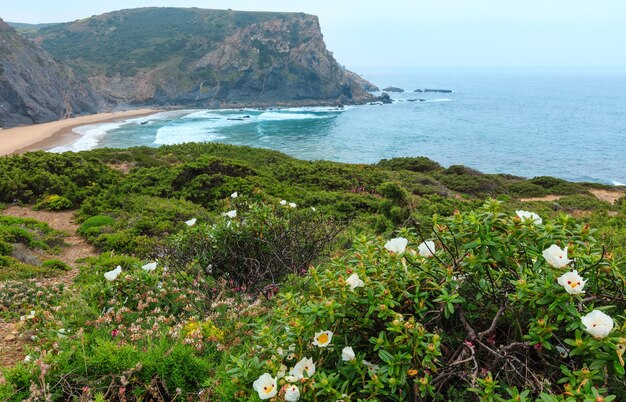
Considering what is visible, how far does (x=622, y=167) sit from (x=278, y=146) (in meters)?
35.9

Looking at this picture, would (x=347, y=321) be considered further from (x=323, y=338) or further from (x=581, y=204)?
(x=581, y=204)

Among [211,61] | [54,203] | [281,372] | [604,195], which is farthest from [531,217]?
[211,61]

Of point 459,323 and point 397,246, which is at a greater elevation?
point 397,246

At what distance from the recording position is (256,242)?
540 centimetres

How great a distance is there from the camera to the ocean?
1689 inches

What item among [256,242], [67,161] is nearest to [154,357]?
[256,242]

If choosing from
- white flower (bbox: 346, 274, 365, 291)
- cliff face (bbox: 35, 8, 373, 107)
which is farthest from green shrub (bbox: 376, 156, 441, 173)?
cliff face (bbox: 35, 8, 373, 107)

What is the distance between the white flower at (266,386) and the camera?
2021mm

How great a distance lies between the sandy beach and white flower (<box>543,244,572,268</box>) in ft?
134

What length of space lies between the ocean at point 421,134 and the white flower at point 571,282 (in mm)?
40338

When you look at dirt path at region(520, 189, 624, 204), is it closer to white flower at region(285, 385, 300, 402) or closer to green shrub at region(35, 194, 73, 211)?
green shrub at region(35, 194, 73, 211)

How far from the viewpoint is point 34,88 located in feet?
204

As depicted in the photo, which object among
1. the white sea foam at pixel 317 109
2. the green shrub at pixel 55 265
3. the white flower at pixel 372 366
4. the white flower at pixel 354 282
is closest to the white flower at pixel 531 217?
the white flower at pixel 354 282

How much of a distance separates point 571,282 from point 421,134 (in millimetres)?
59259
